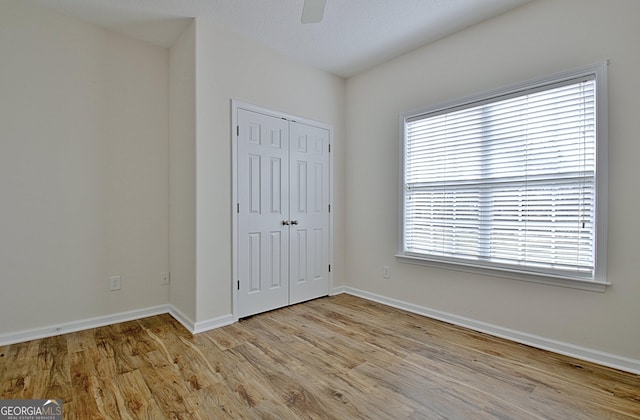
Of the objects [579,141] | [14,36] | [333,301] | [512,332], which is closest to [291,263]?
[333,301]

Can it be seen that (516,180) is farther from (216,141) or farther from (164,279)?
(164,279)

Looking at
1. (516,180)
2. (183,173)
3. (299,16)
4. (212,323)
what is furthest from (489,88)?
(212,323)

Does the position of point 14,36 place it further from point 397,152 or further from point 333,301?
point 333,301

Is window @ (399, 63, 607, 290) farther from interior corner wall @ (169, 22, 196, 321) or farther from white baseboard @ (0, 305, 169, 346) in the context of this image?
white baseboard @ (0, 305, 169, 346)

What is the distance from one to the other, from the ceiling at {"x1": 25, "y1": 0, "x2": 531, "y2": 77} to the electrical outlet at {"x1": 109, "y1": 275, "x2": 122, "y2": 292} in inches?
91.8

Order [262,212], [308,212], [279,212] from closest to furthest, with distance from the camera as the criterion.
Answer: [262,212], [279,212], [308,212]

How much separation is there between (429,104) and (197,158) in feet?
7.60

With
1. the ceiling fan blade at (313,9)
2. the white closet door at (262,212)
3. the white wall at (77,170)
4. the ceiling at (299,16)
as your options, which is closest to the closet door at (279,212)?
the white closet door at (262,212)

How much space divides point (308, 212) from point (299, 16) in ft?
6.42

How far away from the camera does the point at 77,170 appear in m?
2.73

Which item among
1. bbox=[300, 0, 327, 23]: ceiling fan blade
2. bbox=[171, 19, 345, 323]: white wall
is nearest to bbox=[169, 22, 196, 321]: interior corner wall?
bbox=[171, 19, 345, 323]: white wall

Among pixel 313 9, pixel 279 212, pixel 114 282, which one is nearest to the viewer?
pixel 313 9

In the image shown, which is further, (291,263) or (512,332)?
(291,263)

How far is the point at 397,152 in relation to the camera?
3.44 metres
